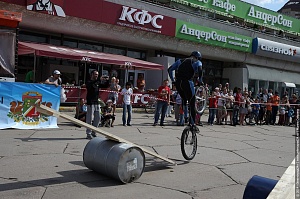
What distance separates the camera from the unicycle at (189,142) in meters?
7.12

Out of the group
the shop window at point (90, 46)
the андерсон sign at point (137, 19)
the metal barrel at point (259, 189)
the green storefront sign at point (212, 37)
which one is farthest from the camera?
the green storefront sign at point (212, 37)

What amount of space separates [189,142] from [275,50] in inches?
919

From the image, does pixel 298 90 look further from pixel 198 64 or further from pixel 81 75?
pixel 198 64

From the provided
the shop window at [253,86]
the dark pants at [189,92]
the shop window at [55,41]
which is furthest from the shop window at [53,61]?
the shop window at [253,86]

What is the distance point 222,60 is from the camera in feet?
90.6

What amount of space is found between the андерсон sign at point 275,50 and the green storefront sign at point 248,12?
2.92m

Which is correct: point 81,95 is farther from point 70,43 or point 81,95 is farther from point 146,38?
point 146,38

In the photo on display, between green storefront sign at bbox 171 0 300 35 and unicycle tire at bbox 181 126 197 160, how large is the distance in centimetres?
1805

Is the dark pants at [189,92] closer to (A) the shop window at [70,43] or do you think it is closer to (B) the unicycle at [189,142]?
(B) the unicycle at [189,142]

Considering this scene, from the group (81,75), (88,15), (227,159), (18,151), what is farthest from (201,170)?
(81,75)

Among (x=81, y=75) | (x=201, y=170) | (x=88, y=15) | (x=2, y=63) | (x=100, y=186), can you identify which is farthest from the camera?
(x=81, y=75)

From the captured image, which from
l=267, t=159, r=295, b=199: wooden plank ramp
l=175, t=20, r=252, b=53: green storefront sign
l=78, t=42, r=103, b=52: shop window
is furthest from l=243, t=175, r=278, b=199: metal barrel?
l=175, t=20, r=252, b=53: green storefront sign

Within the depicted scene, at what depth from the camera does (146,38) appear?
20703 millimetres

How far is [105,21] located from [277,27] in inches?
781
